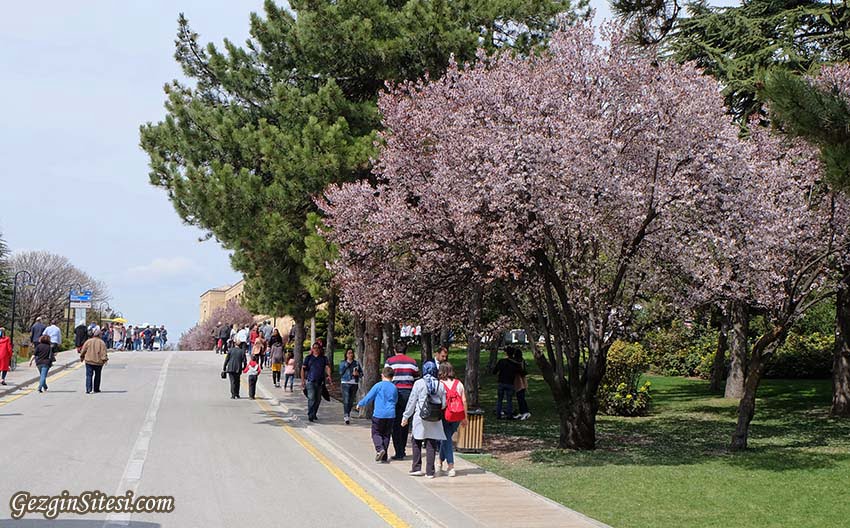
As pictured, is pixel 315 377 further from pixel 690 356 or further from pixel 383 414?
pixel 690 356

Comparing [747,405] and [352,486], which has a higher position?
[747,405]

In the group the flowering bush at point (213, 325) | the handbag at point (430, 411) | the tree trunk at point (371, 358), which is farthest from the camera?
the flowering bush at point (213, 325)

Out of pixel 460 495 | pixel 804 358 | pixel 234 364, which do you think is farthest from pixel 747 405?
pixel 804 358

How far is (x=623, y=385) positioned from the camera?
23.3 m

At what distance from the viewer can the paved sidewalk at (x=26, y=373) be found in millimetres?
25891

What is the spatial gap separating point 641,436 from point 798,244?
199 inches

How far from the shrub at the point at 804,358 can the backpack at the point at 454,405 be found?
22.5 meters

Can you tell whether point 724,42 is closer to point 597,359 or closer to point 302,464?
point 597,359

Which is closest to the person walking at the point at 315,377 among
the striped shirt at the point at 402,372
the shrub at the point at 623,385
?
the striped shirt at the point at 402,372

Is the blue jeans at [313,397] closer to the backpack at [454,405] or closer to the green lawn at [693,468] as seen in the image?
the green lawn at [693,468]

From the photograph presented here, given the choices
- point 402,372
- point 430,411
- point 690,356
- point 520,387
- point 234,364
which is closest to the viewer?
point 430,411

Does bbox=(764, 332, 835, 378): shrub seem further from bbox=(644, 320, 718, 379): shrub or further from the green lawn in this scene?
the green lawn

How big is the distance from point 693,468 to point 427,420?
4.27 m

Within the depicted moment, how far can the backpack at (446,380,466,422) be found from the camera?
43.3ft
